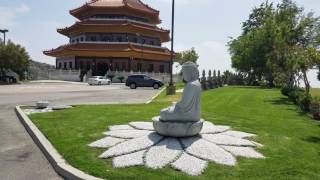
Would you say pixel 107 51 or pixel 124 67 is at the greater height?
pixel 107 51

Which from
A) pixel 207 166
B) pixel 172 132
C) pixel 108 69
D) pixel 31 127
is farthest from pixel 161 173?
pixel 108 69

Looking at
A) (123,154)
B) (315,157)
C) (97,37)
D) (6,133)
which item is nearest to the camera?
(123,154)

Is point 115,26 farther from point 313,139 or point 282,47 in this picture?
point 313,139

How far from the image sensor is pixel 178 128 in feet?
34.2

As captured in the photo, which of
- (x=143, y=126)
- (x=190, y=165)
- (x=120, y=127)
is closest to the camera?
(x=190, y=165)

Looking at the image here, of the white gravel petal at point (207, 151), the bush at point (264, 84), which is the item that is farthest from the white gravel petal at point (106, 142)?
the bush at point (264, 84)

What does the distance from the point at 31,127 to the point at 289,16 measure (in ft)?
110

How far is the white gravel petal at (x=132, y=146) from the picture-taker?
9.68 m

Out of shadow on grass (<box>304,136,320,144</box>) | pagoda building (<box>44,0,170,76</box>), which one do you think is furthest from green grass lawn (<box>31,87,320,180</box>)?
pagoda building (<box>44,0,170,76</box>)

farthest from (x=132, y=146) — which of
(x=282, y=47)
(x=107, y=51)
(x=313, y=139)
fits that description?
(x=107, y=51)

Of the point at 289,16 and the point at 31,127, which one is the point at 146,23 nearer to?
the point at 289,16

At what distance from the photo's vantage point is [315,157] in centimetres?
1020

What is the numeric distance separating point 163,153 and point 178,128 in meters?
1.11

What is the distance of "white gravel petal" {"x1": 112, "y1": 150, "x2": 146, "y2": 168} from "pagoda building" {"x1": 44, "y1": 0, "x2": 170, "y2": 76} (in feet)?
187
